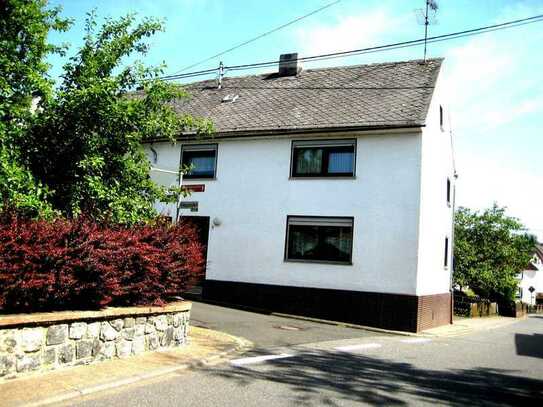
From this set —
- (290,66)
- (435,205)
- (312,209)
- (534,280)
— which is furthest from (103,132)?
(534,280)

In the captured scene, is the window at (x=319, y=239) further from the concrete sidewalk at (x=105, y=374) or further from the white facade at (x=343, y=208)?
the concrete sidewalk at (x=105, y=374)

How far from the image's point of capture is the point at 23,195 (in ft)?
22.8

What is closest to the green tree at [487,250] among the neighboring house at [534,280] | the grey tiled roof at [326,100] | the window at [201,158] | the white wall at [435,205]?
the white wall at [435,205]

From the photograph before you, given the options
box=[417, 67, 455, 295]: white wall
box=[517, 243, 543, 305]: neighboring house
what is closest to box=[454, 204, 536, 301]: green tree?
box=[417, 67, 455, 295]: white wall

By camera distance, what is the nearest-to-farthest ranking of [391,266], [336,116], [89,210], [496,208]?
[89,210], [391,266], [336,116], [496,208]

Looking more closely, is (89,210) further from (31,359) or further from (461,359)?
(461,359)

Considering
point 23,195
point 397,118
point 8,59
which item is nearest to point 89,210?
point 23,195

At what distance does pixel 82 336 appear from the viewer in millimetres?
6609

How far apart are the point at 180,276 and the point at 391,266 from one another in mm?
7917

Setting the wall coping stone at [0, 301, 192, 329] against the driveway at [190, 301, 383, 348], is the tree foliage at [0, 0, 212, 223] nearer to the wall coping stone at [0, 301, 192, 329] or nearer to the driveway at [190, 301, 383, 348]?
the wall coping stone at [0, 301, 192, 329]

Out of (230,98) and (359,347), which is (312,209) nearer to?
(359,347)

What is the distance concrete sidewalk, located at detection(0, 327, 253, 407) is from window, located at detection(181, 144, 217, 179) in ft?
30.9

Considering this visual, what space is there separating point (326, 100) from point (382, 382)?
12.2 m

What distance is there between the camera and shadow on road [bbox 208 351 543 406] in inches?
249
